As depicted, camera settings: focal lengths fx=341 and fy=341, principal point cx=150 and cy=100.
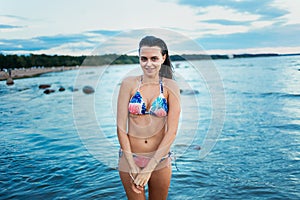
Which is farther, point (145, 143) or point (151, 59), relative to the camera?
point (145, 143)

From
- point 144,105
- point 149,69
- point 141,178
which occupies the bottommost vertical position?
point 141,178

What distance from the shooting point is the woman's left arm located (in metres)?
3.53

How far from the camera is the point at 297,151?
8.94 m

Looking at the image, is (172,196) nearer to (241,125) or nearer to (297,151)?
(297,151)

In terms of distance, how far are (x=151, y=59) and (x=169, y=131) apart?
769 millimetres

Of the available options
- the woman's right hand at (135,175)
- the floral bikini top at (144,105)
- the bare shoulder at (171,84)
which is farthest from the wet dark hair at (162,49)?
the woman's right hand at (135,175)

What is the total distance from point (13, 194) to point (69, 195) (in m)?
1.10

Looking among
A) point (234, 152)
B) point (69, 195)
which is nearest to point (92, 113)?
point (69, 195)

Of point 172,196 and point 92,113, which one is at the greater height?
point 92,113

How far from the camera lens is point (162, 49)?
135 inches

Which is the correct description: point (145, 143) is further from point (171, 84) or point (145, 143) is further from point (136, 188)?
point (171, 84)

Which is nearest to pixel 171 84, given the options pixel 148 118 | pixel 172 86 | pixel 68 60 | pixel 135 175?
pixel 172 86

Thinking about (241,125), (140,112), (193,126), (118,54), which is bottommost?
(241,125)

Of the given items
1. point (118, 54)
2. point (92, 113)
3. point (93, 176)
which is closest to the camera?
point (118, 54)
